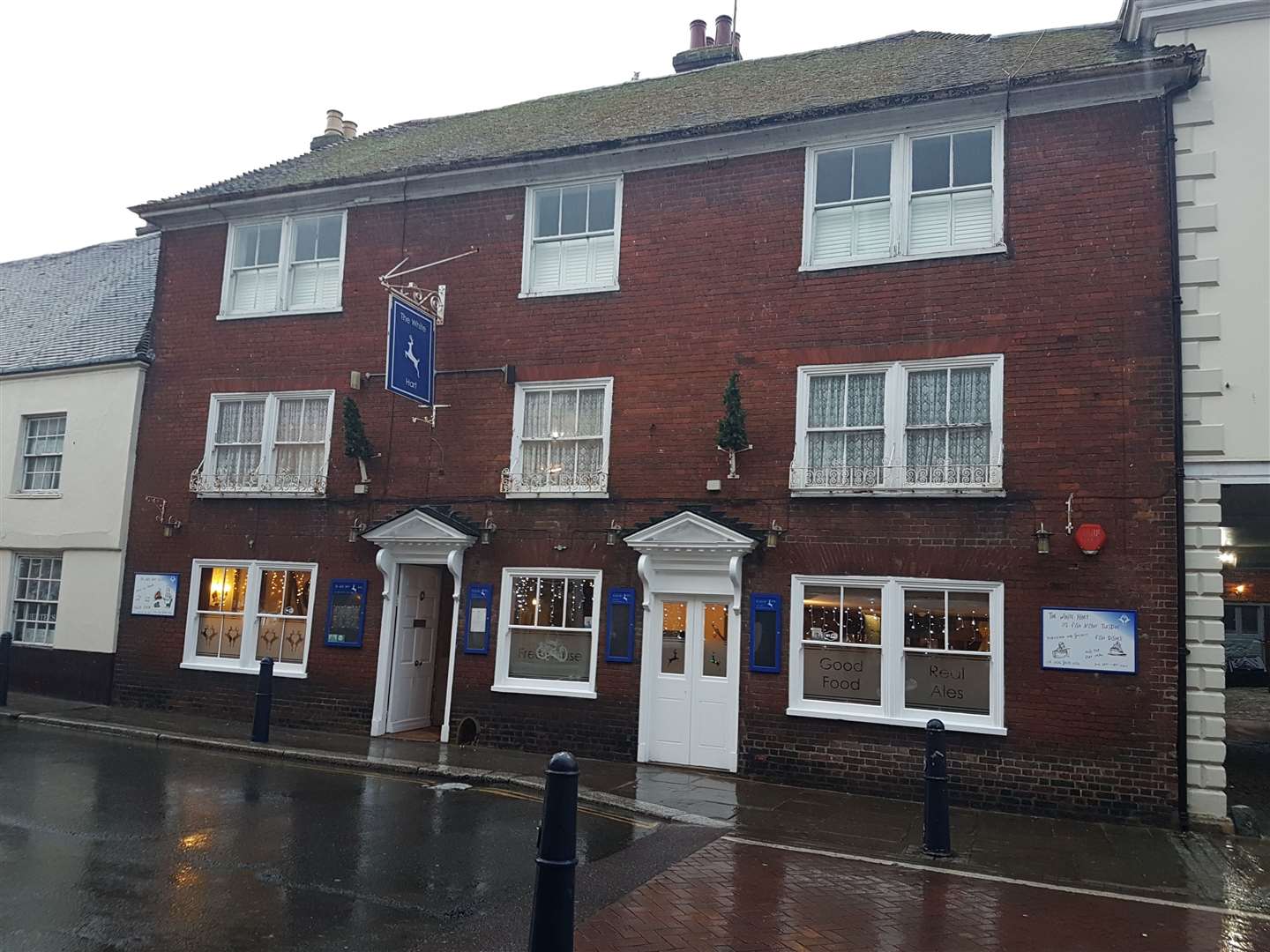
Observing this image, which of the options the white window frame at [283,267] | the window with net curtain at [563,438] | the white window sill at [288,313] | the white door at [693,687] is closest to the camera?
the white door at [693,687]

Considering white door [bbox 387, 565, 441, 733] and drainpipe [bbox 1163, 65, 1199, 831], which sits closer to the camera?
drainpipe [bbox 1163, 65, 1199, 831]

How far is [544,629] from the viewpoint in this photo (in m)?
13.1

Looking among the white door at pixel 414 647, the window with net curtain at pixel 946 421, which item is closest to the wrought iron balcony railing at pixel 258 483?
the white door at pixel 414 647

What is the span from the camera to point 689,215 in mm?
13078

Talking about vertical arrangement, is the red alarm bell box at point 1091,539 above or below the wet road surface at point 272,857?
above

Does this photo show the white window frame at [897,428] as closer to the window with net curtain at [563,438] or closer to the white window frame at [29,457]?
the window with net curtain at [563,438]

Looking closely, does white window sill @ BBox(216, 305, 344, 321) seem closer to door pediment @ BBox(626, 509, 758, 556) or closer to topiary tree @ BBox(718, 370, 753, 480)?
door pediment @ BBox(626, 509, 758, 556)

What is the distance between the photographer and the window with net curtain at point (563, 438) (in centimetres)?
1312

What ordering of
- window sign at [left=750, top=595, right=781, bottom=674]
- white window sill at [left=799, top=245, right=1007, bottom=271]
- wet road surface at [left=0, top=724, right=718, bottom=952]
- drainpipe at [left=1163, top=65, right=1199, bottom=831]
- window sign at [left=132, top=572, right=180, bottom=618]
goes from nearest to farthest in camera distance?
wet road surface at [left=0, top=724, right=718, bottom=952], drainpipe at [left=1163, top=65, right=1199, bottom=831], white window sill at [left=799, top=245, right=1007, bottom=271], window sign at [left=750, top=595, right=781, bottom=674], window sign at [left=132, top=572, right=180, bottom=618]

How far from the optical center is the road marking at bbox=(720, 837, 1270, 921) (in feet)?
23.8

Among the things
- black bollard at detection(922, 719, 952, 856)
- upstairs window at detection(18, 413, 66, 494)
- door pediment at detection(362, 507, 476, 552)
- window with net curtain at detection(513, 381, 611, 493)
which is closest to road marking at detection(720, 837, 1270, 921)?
black bollard at detection(922, 719, 952, 856)

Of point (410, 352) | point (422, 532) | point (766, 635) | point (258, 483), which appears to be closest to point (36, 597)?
point (258, 483)

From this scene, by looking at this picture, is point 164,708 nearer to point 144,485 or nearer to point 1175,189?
point 144,485

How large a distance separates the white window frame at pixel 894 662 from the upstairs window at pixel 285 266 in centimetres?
881
